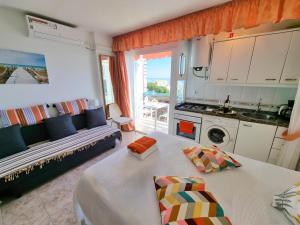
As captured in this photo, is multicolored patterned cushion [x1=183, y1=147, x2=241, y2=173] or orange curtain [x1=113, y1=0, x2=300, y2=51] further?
orange curtain [x1=113, y1=0, x2=300, y2=51]

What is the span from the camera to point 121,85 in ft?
11.6

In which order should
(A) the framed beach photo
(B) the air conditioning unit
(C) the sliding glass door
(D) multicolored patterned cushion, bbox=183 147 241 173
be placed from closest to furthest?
(D) multicolored patterned cushion, bbox=183 147 241 173 → (A) the framed beach photo → (B) the air conditioning unit → (C) the sliding glass door

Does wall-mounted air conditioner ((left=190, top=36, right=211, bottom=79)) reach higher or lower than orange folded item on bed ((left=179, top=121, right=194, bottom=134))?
higher

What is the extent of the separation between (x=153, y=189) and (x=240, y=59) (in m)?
2.33

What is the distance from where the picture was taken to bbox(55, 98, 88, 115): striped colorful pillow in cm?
260

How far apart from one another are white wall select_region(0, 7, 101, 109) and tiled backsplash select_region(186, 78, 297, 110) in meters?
2.37

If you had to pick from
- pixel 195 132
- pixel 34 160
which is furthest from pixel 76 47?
pixel 195 132

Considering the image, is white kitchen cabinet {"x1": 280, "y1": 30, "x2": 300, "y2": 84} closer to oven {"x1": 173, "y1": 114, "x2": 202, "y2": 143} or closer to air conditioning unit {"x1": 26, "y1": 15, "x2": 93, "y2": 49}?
oven {"x1": 173, "y1": 114, "x2": 202, "y2": 143}

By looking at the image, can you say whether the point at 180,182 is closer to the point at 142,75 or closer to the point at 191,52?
the point at 191,52

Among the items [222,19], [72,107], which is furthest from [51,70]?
[222,19]

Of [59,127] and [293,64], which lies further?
[59,127]

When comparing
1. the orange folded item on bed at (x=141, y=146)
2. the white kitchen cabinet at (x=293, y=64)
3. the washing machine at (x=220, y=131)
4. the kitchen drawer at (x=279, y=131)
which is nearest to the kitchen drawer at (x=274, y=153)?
the kitchen drawer at (x=279, y=131)

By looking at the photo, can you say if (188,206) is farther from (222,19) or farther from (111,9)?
(111,9)

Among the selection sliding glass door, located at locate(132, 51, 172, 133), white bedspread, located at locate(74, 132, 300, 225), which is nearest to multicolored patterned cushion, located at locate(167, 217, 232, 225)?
white bedspread, located at locate(74, 132, 300, 225)
